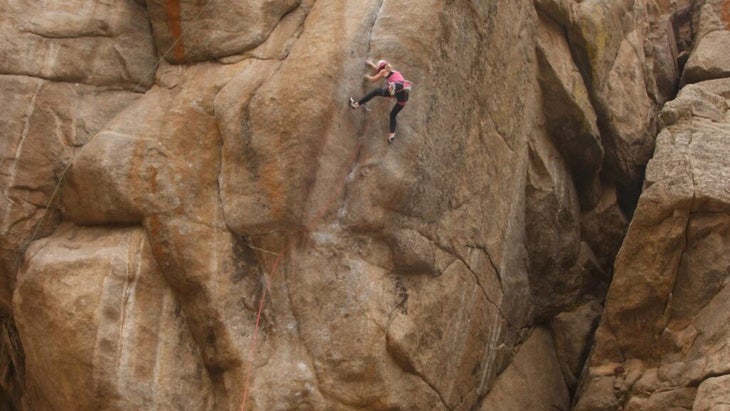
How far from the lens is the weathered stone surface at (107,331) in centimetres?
1437

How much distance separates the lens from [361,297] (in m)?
15.2

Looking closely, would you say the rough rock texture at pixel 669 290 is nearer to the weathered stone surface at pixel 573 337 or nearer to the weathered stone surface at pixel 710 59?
the weathered stone surface at pixel 573 337

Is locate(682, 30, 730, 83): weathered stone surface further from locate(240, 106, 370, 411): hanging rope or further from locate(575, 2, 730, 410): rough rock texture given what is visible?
locate(240, 106, 370, 411): hanging rope

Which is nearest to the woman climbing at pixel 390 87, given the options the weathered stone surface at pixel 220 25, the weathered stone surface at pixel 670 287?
the weathered stone surface at pixel 220 25

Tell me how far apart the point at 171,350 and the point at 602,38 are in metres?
12.2

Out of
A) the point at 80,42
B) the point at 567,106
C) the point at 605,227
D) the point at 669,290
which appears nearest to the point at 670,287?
the point at 669,290

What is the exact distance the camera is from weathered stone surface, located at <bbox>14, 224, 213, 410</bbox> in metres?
14.4

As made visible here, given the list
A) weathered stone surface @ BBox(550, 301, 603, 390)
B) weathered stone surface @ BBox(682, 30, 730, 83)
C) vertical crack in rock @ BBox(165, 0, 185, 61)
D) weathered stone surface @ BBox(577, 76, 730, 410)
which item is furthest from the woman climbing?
weathered stone surface @ BBox(682, 30, 730, 83)

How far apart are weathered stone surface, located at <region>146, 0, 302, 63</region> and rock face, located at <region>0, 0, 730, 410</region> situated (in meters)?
0.04

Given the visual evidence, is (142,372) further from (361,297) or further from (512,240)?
(512,240)

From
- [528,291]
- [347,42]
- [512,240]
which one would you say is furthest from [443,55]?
[528,291]

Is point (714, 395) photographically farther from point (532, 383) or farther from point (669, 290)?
point (532, 383)

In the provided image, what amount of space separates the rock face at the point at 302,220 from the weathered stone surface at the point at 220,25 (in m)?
0.04

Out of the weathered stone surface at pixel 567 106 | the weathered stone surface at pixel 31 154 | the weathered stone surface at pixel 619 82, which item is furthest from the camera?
the weathered stone surface at pixel 619 82
